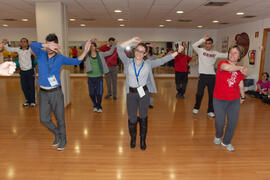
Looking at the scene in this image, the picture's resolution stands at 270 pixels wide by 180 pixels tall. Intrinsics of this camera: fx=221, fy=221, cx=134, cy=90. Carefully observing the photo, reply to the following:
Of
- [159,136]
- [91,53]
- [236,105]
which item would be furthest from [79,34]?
[236,105]

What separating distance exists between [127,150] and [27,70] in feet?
12.9

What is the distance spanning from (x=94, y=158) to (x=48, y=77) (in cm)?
134

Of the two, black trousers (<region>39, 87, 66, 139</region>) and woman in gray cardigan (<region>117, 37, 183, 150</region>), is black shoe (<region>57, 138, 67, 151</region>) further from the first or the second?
woman in gray cardigan (<region>117, 37, 183, 150</region>)

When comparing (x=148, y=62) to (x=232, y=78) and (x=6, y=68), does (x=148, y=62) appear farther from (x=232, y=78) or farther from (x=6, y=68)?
(x=6, y=68)

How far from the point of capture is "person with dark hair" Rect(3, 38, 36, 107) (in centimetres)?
566

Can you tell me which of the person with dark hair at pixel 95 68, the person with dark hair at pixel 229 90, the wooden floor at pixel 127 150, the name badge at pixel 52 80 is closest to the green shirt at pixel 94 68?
the person with dark hair at pixel 95 68

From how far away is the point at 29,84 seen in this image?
6066 mm

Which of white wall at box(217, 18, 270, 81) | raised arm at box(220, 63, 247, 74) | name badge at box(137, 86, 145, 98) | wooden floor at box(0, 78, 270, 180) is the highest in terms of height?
white wall at box(217, 18, 270, 81)

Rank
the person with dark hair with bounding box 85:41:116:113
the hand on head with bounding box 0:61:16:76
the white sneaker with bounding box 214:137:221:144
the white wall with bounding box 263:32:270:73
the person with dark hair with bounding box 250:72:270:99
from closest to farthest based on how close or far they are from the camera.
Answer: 1. the hand on head with bounding box 0:61:16:76
2. the white sneaker with bounding box 214:137:221:144
3. the person with dark hair with bounding box 85:41:116:113
4. the person with dark hair with bounding box 250:72:270:99
5. the white wall with bounding box 263:32:270:73

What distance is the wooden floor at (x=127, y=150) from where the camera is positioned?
287cm

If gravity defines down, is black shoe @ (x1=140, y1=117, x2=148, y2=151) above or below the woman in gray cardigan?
below

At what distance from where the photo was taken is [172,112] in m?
5.75

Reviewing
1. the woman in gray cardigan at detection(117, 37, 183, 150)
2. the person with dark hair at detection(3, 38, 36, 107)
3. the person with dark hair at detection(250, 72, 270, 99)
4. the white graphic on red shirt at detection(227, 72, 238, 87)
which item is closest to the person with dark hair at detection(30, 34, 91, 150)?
the woman in gray cardigan at detection(117, 37, 183, 150)

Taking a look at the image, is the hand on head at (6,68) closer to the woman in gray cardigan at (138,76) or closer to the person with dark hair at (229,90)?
the woman in gray cardigan at (138,76)
